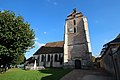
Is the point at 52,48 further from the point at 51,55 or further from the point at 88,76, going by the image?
the point at 88,76

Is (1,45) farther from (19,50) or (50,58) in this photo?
(50,58)

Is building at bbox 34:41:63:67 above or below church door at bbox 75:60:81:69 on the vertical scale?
above

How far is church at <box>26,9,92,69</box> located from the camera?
34.8 meters

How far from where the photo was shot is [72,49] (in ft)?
120

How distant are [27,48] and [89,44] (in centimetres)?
1896

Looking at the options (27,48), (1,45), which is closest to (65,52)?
(27,48)

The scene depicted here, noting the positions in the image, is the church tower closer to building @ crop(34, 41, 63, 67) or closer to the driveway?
building @ crop(34, 41, 63, 67)

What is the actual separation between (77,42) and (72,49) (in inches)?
104

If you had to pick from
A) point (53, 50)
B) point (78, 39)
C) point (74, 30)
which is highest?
point (74, 30)

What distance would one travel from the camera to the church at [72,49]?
3475 cm

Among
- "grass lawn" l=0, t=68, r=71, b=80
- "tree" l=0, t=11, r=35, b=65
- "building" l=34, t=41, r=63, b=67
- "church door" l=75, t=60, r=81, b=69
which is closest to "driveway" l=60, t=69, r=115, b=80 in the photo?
"grass lawn" l=0, t=68, r=71, b=80

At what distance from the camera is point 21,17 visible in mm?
23062

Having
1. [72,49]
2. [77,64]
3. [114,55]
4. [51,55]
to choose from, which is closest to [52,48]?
[51,55]

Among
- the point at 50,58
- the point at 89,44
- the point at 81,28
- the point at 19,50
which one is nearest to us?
the point at 19,50
